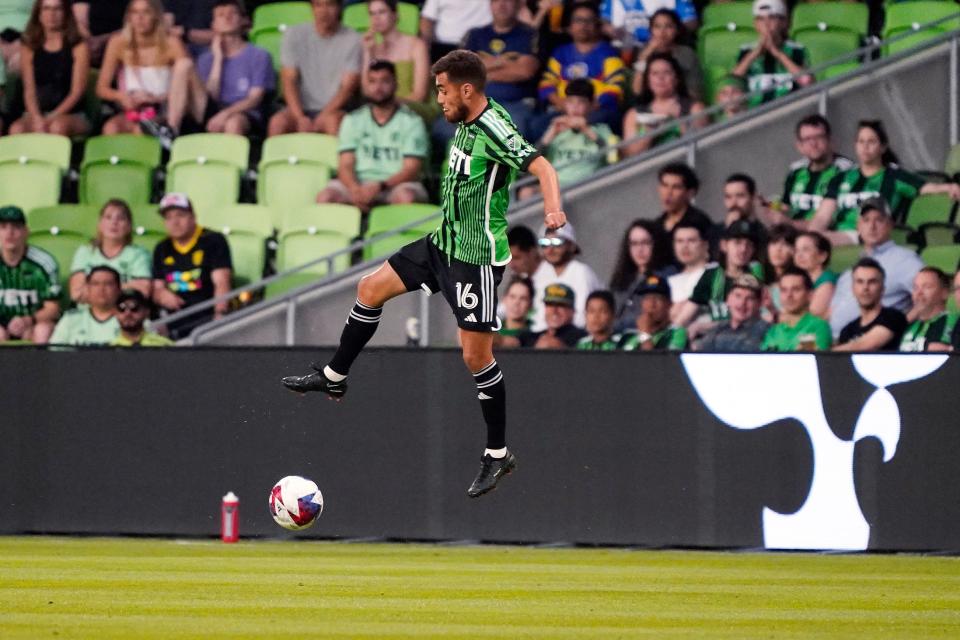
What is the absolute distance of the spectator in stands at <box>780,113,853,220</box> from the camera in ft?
49.9

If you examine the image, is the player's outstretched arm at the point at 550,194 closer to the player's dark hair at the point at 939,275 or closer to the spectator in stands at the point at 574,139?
the player's dark hair at the point at 939,275

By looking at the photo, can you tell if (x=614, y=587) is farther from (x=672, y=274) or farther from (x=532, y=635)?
(x=672, y=274)

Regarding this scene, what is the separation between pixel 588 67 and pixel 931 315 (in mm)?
4693

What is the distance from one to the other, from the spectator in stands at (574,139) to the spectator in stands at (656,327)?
2.27m

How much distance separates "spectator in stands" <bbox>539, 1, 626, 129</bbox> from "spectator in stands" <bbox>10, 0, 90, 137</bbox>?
469 centimetres

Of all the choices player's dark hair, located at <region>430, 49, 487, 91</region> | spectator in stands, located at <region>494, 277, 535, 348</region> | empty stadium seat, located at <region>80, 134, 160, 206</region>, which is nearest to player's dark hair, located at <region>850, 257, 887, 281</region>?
spectator in stands, located at <region>494, 277, 535, 348</region>

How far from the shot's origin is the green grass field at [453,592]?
27.3 feet

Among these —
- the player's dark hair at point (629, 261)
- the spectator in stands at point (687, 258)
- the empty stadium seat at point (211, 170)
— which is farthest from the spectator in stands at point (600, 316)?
the empty stadium seat at point (211, 170)

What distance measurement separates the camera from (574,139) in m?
16.4

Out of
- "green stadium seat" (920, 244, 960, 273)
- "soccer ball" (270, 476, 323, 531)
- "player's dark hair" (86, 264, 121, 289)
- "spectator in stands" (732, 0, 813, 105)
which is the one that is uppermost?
"spectator in stands" (732, 0, 813, 105)

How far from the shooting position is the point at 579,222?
15.8 metres

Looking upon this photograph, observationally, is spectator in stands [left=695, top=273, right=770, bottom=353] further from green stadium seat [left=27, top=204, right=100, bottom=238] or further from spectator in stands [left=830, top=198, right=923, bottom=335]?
green stadium seat [left=27, top=204, right=100, bottom=238]

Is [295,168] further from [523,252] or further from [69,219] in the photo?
[523,252]

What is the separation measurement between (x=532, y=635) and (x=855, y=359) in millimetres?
5467
